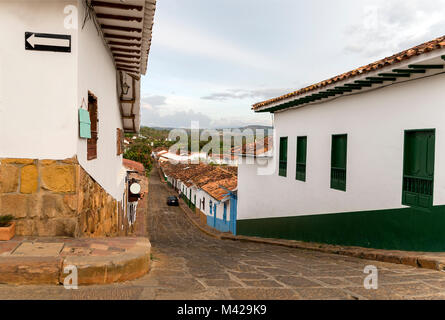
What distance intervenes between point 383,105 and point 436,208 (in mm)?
2415

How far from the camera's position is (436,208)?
624 centimetres

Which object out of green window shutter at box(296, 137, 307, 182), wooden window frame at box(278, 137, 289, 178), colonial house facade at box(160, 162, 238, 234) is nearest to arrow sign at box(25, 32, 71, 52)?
green window shutter at box(296, 137, 307, 182)

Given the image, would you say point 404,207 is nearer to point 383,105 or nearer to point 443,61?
point 383,105

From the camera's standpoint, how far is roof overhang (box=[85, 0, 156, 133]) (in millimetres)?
4566

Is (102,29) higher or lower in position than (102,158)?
higher

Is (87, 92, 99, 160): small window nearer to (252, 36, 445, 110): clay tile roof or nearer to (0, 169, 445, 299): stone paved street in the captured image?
(0, 169, 445, 299): stone paved street

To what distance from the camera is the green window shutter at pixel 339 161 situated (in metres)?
9.05

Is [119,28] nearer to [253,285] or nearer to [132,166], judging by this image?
[253,285]

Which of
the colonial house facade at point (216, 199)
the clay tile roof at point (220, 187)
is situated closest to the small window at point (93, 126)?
the colonial house facade at point (216, 199)

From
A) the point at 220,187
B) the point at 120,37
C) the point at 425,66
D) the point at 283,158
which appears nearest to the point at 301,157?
the point at 283,158

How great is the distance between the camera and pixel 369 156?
799cm

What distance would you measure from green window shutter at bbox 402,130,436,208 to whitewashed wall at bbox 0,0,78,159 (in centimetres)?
591

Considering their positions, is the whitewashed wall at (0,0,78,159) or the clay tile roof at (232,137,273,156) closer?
the whitewashed wall at (0,0,78,159)

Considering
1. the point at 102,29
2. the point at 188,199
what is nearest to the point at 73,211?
the point at 102,29
